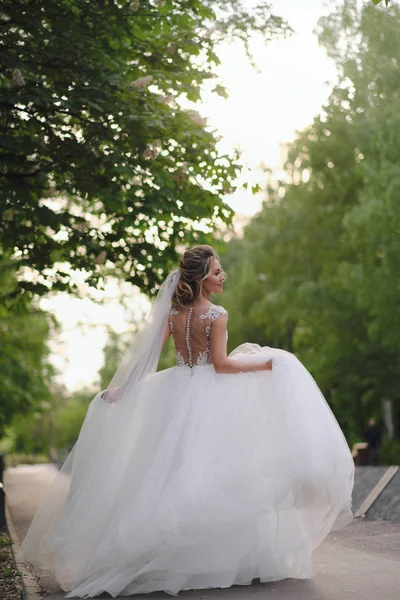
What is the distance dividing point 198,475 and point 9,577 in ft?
9.08

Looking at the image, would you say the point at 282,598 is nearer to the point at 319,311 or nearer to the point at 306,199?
the point at 319,311

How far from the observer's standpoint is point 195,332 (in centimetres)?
772

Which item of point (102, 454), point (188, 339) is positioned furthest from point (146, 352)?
point (102, 454)

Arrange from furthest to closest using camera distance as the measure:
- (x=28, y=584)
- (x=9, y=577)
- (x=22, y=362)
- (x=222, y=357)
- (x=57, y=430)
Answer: (x=57, y=430), (x=22, y=362), (x=9, y=577), (x=28, y=584), (x=222, y=357)

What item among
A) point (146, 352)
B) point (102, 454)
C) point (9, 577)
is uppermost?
point (146, 352)

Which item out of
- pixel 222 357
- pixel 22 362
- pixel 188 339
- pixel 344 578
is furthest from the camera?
pixel 22 362

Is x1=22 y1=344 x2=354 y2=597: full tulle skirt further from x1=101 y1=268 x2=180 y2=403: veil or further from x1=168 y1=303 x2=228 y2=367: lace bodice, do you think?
x1=101 y1=268 x2=180 y2=403: veil

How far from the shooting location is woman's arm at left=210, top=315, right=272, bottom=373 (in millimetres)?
7621

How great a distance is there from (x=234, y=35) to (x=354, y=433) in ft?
102

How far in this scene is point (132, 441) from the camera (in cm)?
768

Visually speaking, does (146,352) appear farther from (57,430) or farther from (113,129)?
(57,430)

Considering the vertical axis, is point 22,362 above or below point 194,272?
above

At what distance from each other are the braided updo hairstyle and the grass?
2857mm

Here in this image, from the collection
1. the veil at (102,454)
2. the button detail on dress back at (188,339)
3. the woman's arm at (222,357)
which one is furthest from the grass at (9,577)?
the woman's arm at (222,357)
